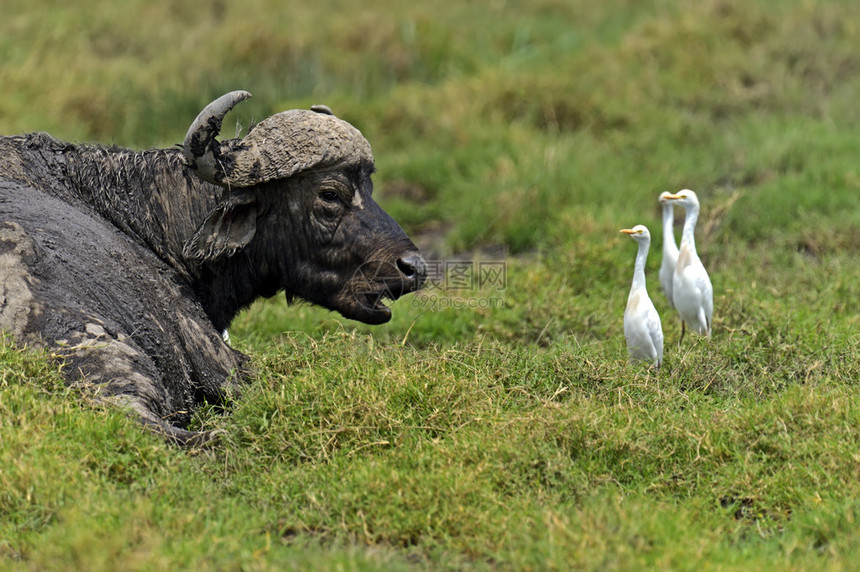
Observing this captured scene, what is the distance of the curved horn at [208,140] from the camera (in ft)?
17.8

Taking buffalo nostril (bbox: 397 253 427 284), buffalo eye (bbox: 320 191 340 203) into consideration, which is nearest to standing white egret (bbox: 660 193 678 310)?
buffalo nostril (bbox: 397 253 427 284)

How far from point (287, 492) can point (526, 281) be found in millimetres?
3875

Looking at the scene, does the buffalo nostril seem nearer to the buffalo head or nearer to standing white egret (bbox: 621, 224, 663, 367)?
the buffalo head

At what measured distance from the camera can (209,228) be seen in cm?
572

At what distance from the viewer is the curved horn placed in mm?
5418

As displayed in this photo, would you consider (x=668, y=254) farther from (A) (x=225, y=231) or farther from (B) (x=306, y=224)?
(A) (x=225, y=231)

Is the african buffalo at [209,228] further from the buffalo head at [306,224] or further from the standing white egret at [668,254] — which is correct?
the standing white egret at [668,254]

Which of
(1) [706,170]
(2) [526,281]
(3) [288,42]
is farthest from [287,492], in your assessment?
(3) [288,42]

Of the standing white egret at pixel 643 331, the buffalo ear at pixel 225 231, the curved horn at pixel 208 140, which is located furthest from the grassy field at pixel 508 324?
the curved horn at pixel 208 140

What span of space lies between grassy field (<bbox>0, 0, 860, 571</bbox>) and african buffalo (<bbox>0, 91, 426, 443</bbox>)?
0.31 metres

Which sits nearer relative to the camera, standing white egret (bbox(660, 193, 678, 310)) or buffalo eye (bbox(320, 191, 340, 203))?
buffalo eye (bbox(320, 191, 340, 203))

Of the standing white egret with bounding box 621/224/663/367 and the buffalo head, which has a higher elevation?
the buffalo head

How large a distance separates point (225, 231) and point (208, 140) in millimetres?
498

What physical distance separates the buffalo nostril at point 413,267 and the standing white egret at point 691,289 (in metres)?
1.52
